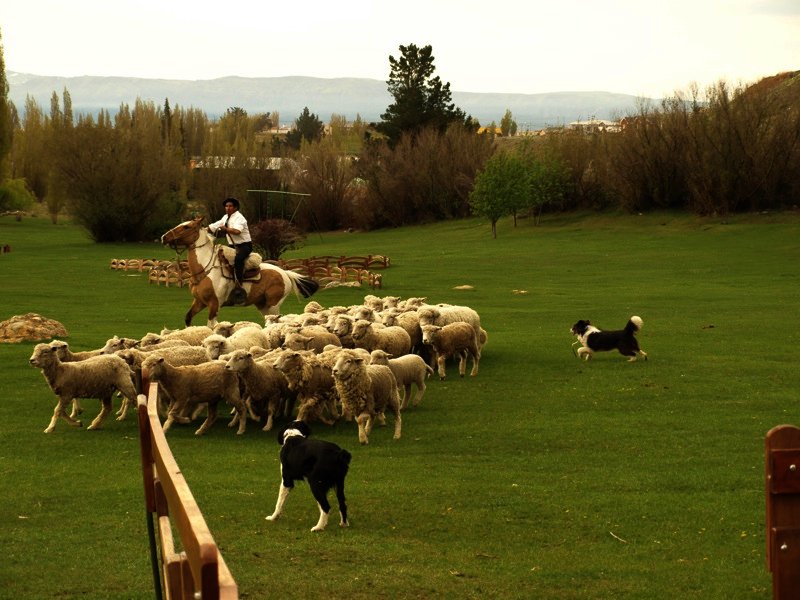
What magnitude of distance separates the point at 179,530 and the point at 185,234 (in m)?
23.7

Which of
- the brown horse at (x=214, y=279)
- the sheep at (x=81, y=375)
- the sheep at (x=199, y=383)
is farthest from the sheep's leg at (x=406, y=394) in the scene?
the brown horse at (x=214, y=279)

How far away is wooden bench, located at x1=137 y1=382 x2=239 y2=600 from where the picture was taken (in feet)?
9.49

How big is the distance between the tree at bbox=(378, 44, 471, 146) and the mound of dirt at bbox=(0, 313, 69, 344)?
70.3 metres

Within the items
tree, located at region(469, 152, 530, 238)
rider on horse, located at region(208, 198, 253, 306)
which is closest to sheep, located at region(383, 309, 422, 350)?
rider on horse, located at region(208, 198, 253, 306)

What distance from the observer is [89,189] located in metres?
68.6

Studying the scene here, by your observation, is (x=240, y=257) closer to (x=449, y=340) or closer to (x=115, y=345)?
(x=449, y=340)

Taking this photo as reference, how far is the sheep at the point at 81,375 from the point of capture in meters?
15.6

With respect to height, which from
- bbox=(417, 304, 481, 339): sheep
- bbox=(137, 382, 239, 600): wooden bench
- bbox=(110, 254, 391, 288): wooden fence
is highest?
bbox=(137, 382, 239, 600): wooden bench

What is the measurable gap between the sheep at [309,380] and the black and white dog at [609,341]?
7414mm

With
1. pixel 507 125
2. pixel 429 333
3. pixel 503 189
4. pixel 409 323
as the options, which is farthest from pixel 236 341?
pixel 507 125

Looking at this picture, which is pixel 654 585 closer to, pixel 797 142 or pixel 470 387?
pixel 470 387

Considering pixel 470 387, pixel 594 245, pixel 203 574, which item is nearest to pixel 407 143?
pixel 594 245

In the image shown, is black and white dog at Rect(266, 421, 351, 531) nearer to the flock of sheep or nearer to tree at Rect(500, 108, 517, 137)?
the flock of sheep

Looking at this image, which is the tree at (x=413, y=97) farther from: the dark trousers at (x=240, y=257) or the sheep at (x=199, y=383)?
the sheep at (x=199, y=383)
